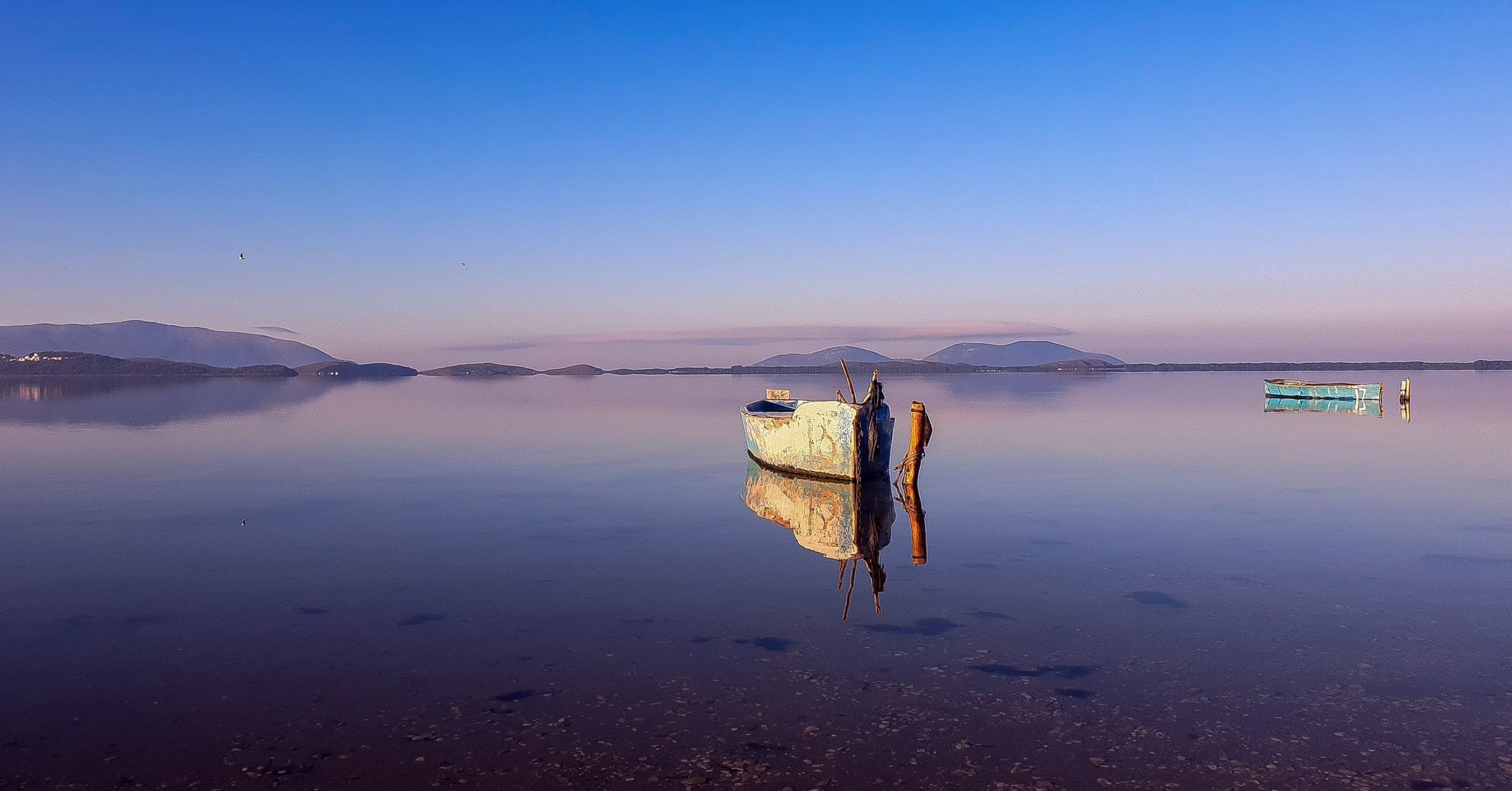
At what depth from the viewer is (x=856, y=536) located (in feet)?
47.6

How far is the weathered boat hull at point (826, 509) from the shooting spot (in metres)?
14.0

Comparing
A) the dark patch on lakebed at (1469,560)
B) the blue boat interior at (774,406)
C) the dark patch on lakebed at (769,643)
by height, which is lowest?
the dark patch on lakebed at (1469,560)

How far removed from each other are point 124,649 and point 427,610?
2.74 m

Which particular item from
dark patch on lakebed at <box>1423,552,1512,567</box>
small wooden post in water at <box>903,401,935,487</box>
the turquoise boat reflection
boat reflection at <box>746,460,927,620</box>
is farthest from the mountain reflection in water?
dark patch on lakebed at <box>1423,552,1512,567</box>

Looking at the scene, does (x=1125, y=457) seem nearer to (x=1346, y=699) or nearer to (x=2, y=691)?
(x=1346, y=699)

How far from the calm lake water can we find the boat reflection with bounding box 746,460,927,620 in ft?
0.88

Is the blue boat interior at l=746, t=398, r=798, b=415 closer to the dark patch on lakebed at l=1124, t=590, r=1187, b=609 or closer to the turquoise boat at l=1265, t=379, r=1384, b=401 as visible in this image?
the dark patch on lakebed at l=1124, t=590, r=1187, b=609

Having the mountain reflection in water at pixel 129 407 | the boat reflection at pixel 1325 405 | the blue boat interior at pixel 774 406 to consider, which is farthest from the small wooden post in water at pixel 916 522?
the boat reflection at pixel 1325 405

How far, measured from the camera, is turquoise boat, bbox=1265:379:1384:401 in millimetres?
58594

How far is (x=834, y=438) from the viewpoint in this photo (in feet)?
67.1

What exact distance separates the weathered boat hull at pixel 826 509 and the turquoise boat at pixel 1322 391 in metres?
52.2

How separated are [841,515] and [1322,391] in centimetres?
5777

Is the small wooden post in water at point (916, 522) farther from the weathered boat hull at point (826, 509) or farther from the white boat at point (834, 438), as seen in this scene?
the white boat at point (834, 438)

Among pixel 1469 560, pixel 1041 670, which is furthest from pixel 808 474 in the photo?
pixel 1041 670
